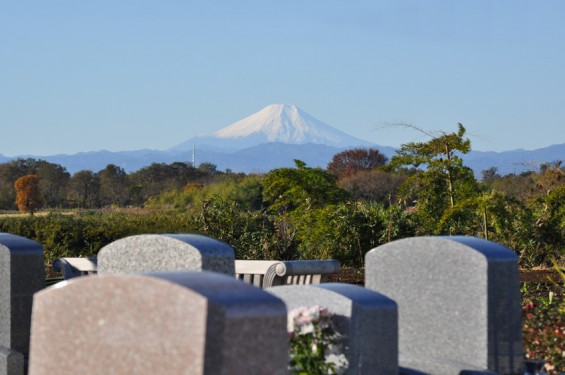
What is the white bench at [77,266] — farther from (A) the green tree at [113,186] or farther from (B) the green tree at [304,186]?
(A) the green tree at [113,186]

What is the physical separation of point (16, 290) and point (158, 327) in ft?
18.1

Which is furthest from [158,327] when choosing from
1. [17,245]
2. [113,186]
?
[113,186]

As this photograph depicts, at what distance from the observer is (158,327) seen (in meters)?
4.23

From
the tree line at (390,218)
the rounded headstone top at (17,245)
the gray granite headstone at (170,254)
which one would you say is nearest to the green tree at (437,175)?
the tree line at (390,218)

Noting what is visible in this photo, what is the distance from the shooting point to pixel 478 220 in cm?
1677

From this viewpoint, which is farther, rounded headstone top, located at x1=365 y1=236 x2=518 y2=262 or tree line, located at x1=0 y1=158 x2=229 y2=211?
tree line, located at x1=0 y1=158 x2=229 y2=211

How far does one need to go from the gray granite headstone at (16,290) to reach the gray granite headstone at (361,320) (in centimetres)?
359

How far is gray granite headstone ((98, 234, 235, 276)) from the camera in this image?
7176 millimetres

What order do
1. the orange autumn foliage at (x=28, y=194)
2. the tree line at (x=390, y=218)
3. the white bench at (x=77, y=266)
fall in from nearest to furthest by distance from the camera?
the white bench at (x=77, y=266)
the tree line at (x=390, y=218)
the orange autumn foliage at (x=28, y=194)

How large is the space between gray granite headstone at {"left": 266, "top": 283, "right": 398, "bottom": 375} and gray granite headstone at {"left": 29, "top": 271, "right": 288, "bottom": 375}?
5.90 ft

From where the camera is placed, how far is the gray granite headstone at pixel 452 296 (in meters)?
7.33

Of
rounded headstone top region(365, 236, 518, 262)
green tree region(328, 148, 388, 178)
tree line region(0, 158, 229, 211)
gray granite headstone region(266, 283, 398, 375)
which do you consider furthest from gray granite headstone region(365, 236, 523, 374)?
green tree region(328, 148, 388, 178)

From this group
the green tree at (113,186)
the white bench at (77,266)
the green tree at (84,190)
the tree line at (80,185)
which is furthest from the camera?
the green tree at (113,186)

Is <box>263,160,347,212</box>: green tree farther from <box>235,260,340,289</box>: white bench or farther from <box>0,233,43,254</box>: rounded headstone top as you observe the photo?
<box>0,233,43,254</box>: rounded headstone top
